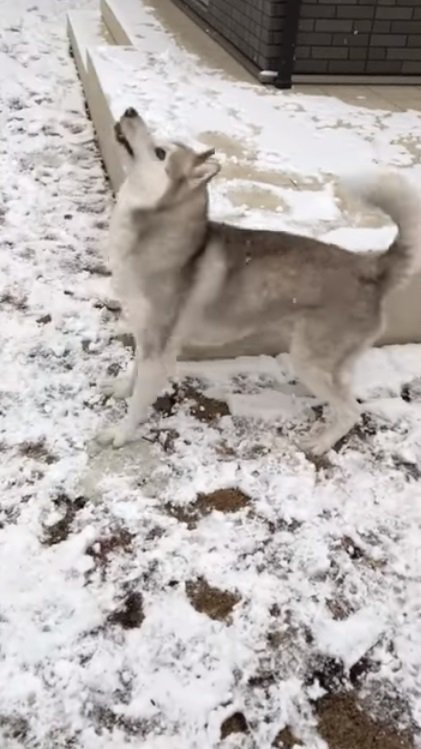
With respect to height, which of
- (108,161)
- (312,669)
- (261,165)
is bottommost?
(312,669)

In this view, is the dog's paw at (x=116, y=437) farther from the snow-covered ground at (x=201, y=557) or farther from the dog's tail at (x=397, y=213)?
the dog's tail at (x=397, y=213)

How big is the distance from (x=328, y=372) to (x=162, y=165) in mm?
786

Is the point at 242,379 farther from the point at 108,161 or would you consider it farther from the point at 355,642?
the point at 108,161

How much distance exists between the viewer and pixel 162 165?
1.91 metres

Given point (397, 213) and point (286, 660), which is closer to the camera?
point (286, 660)

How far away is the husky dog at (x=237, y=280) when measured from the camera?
200 centimetres

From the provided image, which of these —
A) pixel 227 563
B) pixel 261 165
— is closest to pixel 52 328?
pixel 261 165

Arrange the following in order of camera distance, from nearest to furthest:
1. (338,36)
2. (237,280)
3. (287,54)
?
1. (237,280)
2. (287,54)
3. (338,36)

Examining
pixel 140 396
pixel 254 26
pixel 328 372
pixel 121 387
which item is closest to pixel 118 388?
pixel 121 387

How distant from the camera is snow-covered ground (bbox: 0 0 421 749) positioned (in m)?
1.61

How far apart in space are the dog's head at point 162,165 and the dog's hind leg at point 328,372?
21.3 inches

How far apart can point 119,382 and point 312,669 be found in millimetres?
1166

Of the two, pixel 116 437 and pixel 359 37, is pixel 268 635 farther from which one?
pixel 359 37

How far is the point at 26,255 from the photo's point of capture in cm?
328
